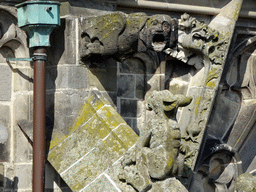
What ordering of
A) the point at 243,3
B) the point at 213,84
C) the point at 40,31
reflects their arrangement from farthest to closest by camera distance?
1. the point at 243,3
2. the point at 213,84
3. the point at 40,31

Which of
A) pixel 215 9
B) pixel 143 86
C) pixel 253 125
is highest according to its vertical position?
pixel 215 9

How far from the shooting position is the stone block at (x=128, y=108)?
1010 cm

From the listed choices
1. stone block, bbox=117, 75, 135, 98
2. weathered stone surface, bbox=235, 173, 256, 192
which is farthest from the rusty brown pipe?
weathered stone surface, bbox=235, 173, 256, 192

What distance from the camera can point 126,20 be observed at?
30.3 ft

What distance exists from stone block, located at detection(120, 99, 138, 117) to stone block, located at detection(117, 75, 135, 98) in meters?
0.06

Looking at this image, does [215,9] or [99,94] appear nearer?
[99,94]

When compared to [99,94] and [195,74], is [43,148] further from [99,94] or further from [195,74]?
[195,74]

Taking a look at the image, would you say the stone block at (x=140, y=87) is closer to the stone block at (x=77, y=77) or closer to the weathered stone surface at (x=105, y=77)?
the weathered stone surface at (x=105, y=77)

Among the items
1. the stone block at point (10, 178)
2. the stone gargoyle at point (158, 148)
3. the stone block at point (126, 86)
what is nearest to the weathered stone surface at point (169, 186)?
the stone gargoyle at point (158, 148)

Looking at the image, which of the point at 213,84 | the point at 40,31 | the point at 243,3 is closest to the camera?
the point at 40,31

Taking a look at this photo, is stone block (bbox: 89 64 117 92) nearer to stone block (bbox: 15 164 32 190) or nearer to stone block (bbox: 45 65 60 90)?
stone block (bbox: 45 65 60 90)

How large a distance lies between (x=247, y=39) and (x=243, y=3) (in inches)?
17.0

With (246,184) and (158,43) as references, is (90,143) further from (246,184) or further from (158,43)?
(246,184)

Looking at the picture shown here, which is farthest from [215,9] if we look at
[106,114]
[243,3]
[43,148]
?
[43,148]
